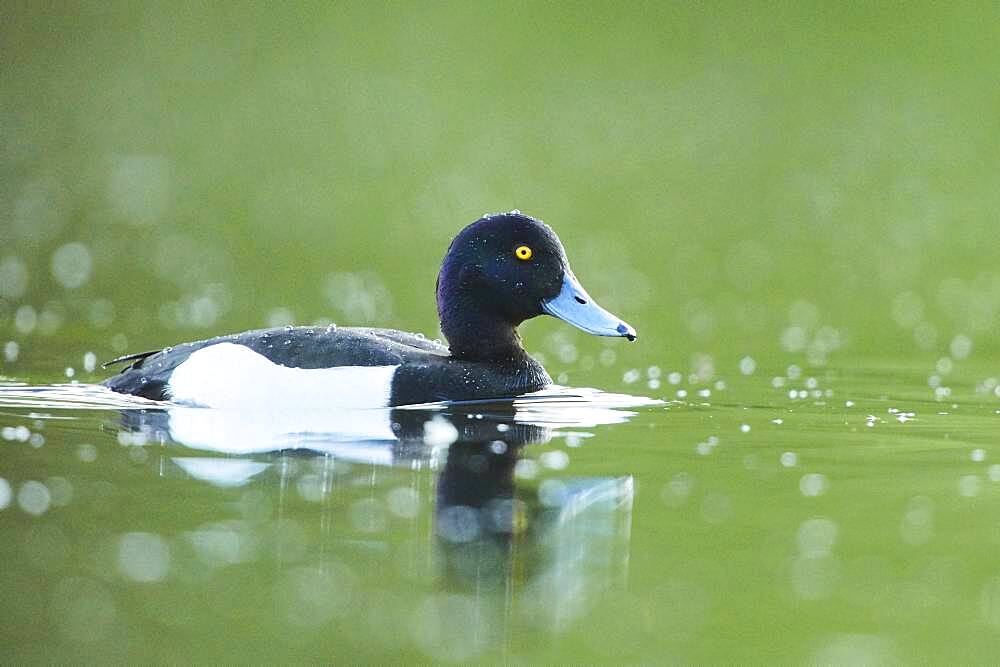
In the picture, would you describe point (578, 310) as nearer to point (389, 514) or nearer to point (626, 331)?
point (626, 331)

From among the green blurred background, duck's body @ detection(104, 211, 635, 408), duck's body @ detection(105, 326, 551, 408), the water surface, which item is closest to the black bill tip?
duck's body @ detection(104, 211, 635, 408)

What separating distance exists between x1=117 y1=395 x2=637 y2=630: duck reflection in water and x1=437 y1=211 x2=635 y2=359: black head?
0.64 metres

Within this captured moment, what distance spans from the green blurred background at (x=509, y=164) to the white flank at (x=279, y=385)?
97.7 inches

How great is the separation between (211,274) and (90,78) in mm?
17732

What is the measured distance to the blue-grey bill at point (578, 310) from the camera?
11086 millimetres

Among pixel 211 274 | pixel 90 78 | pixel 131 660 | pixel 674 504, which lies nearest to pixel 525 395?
pixel 674 504

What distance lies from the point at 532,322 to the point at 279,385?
661 cm

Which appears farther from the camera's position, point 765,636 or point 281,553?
point 281,553

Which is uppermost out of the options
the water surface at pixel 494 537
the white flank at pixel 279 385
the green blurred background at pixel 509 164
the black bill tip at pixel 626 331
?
the green blurred background at pixel 509 164

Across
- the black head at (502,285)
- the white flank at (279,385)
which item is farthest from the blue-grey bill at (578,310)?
the white flank at (279,385)

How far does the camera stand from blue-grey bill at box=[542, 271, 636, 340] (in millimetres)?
11086

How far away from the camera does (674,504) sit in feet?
25.5

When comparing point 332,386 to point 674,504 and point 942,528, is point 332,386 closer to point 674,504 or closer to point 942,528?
point 674,504

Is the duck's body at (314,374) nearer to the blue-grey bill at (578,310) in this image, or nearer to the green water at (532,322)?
the green water at (532,322)
